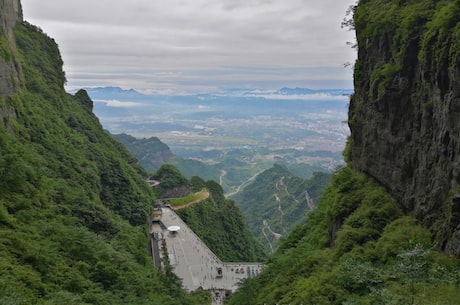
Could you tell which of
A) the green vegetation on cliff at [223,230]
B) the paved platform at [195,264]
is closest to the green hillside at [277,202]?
the green vegetation on cliff at [223,230]

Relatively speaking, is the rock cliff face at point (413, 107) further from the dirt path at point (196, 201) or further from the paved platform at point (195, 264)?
the dirt path at point (196, 201)

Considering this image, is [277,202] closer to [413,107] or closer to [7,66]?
[7,66]

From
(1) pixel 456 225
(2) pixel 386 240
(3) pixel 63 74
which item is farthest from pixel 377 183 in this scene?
(3) pixel 63 74

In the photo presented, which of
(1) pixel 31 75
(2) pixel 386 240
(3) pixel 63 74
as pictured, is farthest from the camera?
(3) pixel 63 74

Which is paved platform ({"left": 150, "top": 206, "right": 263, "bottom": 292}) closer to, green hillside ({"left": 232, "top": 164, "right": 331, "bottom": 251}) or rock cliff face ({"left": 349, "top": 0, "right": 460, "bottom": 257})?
rock cliff face ({"left": 349, "top": 0, "right": 460, "bottom": 257})

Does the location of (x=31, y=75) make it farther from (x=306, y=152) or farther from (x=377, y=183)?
(x=306, y=152)
